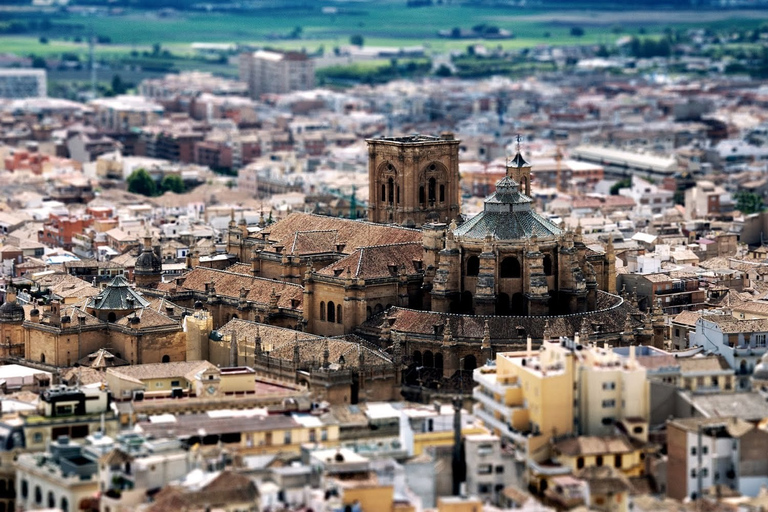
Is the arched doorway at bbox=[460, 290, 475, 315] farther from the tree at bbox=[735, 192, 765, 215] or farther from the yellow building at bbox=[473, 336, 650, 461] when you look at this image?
the tree at bbox=[735, 192, 765, 215]

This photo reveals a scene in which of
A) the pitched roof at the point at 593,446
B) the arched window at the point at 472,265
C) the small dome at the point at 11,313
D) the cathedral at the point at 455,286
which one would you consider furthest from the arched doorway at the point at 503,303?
the small dome at the point at 11,313

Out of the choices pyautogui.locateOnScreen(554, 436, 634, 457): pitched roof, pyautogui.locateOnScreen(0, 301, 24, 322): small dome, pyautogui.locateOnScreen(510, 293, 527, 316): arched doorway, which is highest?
pyautogui.locateOnScreen(510, 293, 527, 316): arched doorway

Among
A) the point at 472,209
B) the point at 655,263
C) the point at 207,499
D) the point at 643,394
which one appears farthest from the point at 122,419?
the point at 472,209

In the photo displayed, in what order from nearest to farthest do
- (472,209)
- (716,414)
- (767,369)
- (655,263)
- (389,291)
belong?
(716,414)
(767,369)
(389,291)
(655,263)
(472,209)

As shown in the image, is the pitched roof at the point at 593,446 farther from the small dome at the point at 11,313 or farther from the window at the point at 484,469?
the small dome at the point at 11,313

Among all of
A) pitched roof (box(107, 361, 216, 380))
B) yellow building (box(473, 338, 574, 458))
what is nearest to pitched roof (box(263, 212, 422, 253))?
pitched roof (box(107, 361, 216, 380))

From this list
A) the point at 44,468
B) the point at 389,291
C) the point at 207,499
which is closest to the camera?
the point at 207,499

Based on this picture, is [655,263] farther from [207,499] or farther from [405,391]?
[207,499]

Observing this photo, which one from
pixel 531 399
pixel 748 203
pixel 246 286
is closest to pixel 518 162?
pixel 246 286
